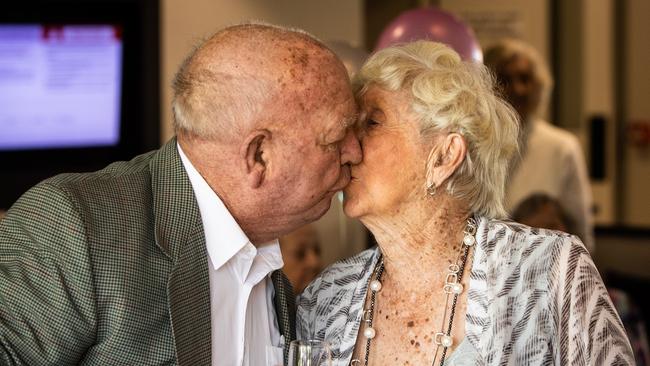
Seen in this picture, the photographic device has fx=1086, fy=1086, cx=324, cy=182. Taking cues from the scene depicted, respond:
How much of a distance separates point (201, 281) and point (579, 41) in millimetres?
7661

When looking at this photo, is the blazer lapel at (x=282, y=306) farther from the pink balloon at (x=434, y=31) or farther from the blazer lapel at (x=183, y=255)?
the pink balloon at (x=434, y=31)

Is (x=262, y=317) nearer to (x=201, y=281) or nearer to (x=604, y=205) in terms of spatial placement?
(x=201, y=281)

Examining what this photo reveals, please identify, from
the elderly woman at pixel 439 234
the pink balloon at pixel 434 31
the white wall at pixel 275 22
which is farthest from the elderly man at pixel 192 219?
the white wall at pixel 275 22

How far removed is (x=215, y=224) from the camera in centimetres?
226

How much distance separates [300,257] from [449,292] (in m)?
2.44

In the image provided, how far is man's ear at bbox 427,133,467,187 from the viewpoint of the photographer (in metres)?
2.56

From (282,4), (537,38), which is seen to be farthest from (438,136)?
(537,38)

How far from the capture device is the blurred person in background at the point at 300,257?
4.86m

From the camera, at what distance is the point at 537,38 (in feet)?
30.4

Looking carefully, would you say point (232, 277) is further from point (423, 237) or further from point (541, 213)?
point (541, 213)

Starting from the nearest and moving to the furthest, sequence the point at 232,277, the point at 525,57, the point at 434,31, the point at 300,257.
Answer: the point at 232,277 → the point at 434,31 → the point at 300,257 → the point at 525,57

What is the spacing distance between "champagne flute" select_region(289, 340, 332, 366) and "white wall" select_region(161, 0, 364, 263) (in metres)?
3.39

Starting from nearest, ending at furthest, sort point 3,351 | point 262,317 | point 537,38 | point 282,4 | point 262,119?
point 3,351
point 262,119
point 262,317
point 282,4
point 537,38

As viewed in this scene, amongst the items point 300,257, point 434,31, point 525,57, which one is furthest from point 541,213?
point 525,57
